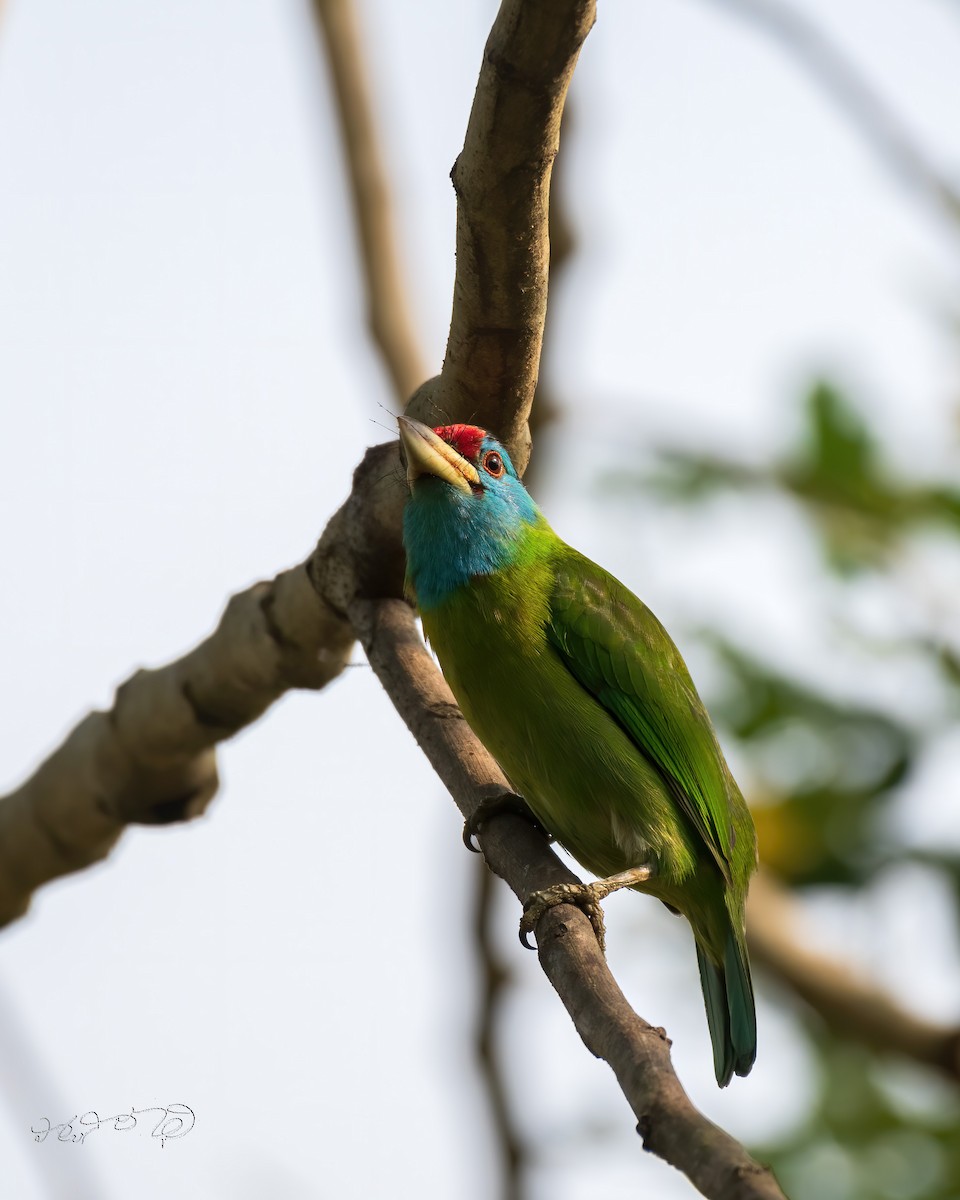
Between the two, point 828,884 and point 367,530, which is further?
point 828,884

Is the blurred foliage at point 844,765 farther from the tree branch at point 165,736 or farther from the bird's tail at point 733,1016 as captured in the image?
the tree branch at point 165,736

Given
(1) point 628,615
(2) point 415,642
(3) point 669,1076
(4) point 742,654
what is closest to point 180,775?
(2) point 415,642

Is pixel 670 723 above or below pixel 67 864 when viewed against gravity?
above

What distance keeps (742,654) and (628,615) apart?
1.40 m

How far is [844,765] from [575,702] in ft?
5.07

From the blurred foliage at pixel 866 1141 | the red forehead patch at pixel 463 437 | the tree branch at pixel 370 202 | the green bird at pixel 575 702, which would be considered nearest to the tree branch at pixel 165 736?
the green bird at pixel 575 702

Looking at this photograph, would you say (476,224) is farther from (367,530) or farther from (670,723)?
(670,723)

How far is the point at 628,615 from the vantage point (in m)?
3.52

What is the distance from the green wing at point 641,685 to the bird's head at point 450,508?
0.22 m

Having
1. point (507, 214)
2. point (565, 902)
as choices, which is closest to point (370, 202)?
point (507, 214)

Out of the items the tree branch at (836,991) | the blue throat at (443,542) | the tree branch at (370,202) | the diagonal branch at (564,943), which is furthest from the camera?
the tree branch at (370,202)

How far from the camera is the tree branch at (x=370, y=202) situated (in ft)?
15.1

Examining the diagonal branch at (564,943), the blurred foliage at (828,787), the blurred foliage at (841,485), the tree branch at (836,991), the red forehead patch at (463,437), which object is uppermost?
the blurred foliage at (841,485)

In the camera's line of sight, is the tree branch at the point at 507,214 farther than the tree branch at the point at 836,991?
No
